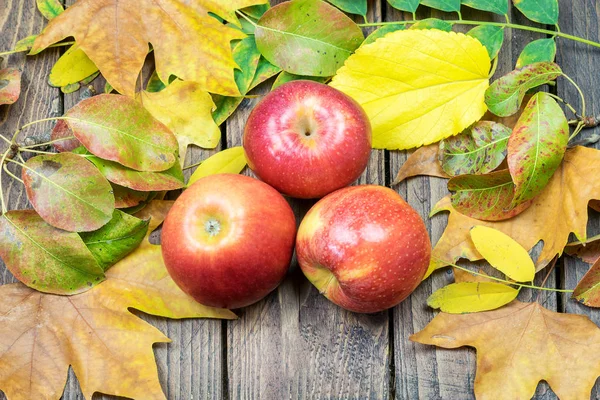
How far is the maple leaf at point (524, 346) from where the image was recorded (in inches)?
35.7

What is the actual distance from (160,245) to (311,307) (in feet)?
0.71

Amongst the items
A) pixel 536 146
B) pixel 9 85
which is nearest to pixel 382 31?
pixel 536 146

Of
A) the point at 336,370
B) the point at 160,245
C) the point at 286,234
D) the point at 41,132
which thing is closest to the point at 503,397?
the point at 336,370

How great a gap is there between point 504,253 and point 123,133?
511 mm

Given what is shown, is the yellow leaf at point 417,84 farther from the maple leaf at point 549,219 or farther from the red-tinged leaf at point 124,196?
the red-tinged leaf at point 124,196

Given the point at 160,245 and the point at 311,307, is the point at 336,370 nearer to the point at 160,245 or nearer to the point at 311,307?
the point at 311,307

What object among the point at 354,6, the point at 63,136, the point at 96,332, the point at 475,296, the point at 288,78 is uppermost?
the point at 354,6

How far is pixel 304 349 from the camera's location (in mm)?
945

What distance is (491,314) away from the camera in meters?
0.93

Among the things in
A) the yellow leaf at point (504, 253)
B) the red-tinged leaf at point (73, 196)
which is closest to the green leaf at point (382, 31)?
the yellow leaf at point (504, 253)

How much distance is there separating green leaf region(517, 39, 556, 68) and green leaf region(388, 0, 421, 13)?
16 centimetres

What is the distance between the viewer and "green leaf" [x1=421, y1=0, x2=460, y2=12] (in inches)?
38.7

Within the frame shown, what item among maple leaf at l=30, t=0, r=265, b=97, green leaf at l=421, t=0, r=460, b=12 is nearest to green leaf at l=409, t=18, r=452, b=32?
green leaf at l=421, t=0, r=460, b=12

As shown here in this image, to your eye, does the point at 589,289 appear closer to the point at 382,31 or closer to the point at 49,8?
the point at 382,31
